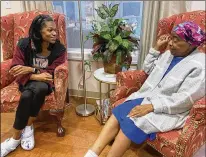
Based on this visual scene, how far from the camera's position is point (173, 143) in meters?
1.03

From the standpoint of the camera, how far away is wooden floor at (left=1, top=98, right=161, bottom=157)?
4.77 feet

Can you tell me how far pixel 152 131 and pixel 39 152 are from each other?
0.82m

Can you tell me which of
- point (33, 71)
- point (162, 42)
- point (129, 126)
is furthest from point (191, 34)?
point (33, 71)

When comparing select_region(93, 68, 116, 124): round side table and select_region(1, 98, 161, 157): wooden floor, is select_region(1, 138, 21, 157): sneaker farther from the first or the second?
select_region(93, 68, 116, 124): round side table

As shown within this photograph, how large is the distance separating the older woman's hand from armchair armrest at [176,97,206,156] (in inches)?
7.8

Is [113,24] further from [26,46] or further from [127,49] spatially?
[26,46]

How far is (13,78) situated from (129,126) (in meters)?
0.98

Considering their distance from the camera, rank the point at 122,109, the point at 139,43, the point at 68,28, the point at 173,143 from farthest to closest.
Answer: the point at 68,28, the point at 139,43, the point at 122,109, the point at 173,143

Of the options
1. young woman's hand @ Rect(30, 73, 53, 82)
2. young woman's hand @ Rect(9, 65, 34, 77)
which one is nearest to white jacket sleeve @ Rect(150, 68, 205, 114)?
young woman's hand @ Rect(30, 73, 53, 82)

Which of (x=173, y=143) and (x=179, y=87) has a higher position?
(x=179, y=87)

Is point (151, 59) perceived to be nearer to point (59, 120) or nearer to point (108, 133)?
point (108, 133)

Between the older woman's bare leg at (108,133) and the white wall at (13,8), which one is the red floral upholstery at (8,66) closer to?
the white wall at (13,8)

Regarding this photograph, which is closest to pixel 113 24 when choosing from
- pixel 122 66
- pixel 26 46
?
pixel 122 66

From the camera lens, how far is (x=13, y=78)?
1.61m
